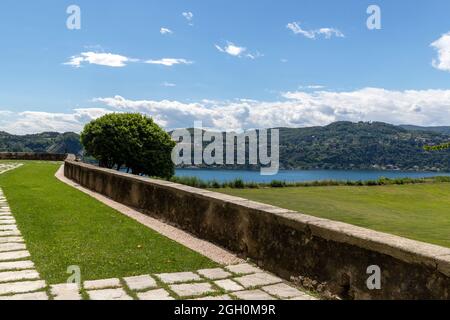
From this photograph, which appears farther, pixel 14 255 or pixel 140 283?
pixel 14 255

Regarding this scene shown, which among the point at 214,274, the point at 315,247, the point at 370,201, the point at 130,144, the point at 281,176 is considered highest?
the point at 130,144

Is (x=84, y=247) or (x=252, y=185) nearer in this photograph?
(x=84, y=247)

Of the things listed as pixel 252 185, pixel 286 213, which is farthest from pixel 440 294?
pixel 252 185

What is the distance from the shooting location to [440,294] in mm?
3197

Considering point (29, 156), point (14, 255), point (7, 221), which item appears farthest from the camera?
point (29, 156)

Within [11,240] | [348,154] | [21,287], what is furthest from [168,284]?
[348,154]

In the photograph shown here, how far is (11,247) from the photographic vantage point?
20.3ft

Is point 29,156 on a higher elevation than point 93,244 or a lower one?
higher

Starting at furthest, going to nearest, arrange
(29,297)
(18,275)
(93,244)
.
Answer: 1. (93,244)
2. (18,275)
3. (29,297)

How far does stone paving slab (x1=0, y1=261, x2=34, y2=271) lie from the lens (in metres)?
5.11

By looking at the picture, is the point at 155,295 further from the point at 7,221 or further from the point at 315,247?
the point at 7,221

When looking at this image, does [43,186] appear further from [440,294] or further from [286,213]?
[440,294]

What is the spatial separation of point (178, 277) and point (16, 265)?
216 cm
